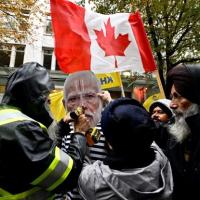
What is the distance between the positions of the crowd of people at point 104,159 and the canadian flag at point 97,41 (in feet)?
6.71

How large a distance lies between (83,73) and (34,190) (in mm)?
1731

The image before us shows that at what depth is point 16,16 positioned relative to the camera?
14.1m

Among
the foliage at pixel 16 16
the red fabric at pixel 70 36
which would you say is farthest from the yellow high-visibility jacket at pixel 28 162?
the foliage at pixel 16 16

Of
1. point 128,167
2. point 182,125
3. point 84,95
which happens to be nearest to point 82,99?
point 84,95

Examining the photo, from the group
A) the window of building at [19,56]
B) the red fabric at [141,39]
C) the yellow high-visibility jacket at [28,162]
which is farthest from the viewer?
the window of building at [19,56]

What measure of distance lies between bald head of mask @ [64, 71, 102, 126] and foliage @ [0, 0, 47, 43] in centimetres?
1107

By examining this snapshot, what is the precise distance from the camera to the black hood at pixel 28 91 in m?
2.22

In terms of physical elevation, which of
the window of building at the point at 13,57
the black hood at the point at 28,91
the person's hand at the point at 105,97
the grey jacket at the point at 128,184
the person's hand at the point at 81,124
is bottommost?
the window of building at the point at 13,57

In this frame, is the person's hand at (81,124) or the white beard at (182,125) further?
the person's hand at (81,124)

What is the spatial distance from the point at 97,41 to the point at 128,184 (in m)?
2.86

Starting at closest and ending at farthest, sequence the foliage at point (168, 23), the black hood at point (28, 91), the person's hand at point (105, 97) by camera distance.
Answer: the black hood at point (28, 91) < the person's hand at point (105, 97) < the foliage at point (168, 23)

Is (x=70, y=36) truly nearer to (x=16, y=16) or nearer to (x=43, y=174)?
(x=43, y=174)

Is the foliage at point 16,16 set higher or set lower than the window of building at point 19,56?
higher

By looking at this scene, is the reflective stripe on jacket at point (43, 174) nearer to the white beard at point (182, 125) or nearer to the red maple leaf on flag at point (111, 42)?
the white beard at point (182, 125)
